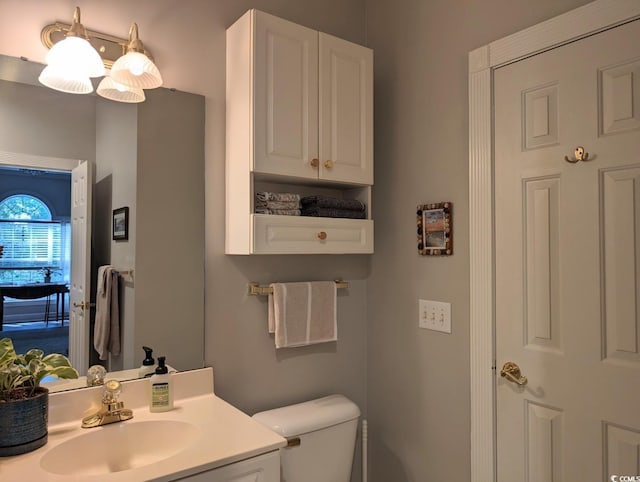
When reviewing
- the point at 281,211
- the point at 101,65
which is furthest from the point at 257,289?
the point at 101,65

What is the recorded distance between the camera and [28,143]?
1378mm

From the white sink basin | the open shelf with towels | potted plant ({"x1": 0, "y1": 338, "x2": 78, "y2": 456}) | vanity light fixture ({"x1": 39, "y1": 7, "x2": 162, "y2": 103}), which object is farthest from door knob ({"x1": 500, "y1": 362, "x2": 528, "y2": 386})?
vanity light fixture ({"x1": 39, "y1": 7, "x2": 162, "y2": 103})

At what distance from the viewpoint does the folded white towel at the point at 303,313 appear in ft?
5.82

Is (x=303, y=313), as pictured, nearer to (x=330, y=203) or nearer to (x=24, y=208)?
(x=330, y=203)

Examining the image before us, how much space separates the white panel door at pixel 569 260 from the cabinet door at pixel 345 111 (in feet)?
1.69

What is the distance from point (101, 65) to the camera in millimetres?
1363

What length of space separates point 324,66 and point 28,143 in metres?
1.06

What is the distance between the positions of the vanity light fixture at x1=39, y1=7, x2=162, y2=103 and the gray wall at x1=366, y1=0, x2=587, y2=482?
1033 millimetres

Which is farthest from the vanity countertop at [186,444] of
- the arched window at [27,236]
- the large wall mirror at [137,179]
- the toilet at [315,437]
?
the arched window at [27,236]

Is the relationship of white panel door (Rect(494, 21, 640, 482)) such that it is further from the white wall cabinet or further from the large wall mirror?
the large wall mirror

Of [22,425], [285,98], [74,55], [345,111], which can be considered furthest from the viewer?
[345,111]

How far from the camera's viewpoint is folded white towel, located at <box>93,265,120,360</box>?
1472 mm

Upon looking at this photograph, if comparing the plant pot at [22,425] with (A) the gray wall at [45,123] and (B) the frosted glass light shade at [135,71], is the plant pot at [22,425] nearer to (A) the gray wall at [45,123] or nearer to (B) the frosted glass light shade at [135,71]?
(A) the gray wall at [45,123]

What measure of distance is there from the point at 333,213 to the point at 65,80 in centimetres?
102
